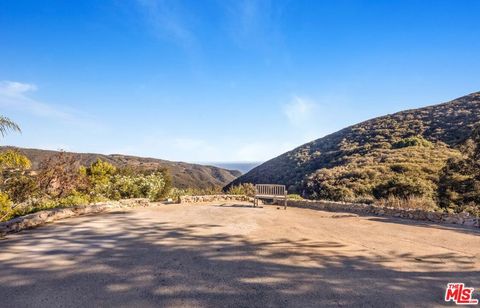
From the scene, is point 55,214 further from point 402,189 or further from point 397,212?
point 402,189

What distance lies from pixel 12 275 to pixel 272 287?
3152 mm

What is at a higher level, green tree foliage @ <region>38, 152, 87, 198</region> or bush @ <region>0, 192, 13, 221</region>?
green tree foliage @ <region>38, 152, 87, 198</region>

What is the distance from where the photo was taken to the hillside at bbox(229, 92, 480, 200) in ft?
47.9

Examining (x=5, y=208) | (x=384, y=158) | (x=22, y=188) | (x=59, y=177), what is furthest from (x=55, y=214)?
(x=384, y=158)

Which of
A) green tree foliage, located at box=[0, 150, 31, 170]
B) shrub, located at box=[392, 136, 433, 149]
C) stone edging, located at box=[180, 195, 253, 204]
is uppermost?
shrub, located at box=[392, 136, 433, 149]

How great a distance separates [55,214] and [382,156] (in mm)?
20106

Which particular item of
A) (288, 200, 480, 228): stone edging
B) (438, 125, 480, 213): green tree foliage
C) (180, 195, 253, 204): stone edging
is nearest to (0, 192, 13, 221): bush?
(180, 195, 253, 204): stone edging

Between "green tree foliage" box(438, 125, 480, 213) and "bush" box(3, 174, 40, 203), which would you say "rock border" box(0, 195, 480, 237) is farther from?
"green tree foliage" box(438, 125, 480, 213)

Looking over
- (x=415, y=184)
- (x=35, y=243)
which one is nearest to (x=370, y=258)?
(x=35, y=243)

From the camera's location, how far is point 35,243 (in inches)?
207

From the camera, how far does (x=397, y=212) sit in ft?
27.9

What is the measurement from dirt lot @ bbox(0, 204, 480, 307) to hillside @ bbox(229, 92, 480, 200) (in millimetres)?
6700

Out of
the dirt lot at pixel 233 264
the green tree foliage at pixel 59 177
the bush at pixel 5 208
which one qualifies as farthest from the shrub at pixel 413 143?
the bush at pixel 5 208

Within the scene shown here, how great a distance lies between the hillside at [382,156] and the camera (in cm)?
1461
